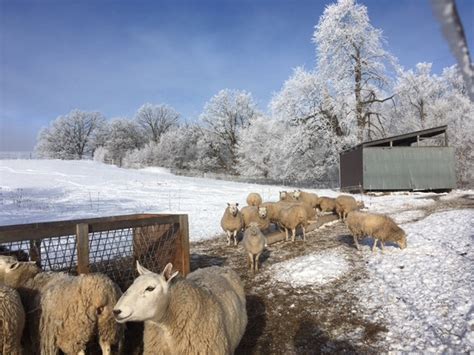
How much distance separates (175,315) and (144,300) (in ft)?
1.65

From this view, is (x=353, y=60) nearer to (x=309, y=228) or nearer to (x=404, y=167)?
(x=404, y=167)

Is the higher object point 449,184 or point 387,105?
point 387,105

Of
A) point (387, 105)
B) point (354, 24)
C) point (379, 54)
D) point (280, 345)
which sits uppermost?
point (354, 24)

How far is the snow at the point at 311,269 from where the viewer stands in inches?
290

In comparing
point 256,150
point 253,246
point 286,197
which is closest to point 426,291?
point 253,246

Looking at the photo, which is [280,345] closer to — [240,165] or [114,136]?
[240,165]

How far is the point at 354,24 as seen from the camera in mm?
33719

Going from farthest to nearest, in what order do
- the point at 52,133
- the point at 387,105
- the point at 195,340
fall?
the point at 52,133, the point at 387,105, the point at 195,340

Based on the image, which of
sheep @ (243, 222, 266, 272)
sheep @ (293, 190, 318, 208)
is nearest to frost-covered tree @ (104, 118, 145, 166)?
sheep @ (293, 190, 318, 208)

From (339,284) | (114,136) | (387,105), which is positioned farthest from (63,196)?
(114,136)

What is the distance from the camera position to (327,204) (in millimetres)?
17422

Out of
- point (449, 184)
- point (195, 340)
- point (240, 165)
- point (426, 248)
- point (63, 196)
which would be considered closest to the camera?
point (195, 340)

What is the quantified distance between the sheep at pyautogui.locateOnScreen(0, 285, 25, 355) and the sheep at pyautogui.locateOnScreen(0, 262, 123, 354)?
0.30 metres

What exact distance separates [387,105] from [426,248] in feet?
113
